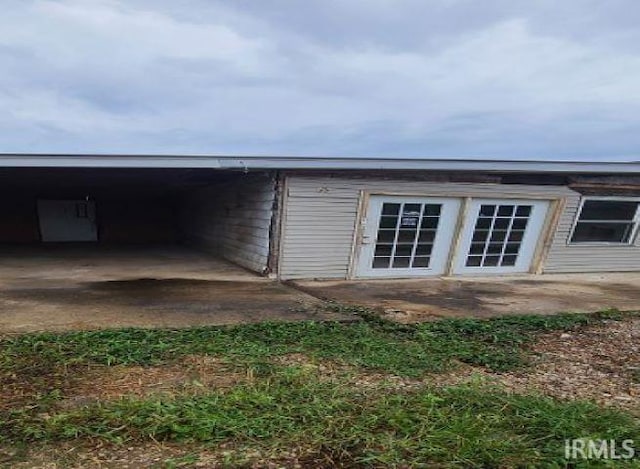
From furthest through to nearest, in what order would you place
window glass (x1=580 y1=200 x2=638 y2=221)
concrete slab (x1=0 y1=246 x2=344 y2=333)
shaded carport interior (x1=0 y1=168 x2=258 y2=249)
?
1. shaded carport interior (x1=0 y1=168 x2=258 y2=249)
2. window glass (x1=580 y1=200 x2=638 y2=221)
3. concrete slab (x1=0 y1=246 x2=344 y2=333)

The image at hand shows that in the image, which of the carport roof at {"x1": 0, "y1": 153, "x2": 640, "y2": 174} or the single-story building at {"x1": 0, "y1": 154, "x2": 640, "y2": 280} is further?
the single-story building at {"x1": 0, "y1": 154, "x2": 640, "y2": 280}

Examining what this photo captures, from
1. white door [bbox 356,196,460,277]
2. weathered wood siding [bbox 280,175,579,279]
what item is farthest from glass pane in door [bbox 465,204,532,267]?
weathered wood siding [bbox 280,175,579,279]

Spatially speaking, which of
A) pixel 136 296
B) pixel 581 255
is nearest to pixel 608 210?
pixel 581 255

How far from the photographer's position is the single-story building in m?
6.62

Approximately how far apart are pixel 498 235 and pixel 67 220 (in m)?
12.6

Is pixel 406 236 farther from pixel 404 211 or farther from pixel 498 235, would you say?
pixel 498 235

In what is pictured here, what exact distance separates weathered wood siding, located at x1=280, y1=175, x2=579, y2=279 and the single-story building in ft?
0.06

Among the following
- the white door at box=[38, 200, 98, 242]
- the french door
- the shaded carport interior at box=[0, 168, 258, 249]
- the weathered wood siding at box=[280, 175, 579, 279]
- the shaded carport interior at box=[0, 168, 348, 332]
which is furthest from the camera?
the white door at box=[38, 200, 98, 242]

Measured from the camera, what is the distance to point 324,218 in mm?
6930

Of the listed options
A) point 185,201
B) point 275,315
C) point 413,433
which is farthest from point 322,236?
point 185,201

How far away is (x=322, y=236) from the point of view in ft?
22.9

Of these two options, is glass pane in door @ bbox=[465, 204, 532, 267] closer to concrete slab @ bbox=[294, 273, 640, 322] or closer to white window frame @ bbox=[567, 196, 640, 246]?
concrete slab @ bbox=[294, 273, 640, 322]

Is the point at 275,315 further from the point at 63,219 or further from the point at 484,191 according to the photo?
the point at 63,219
